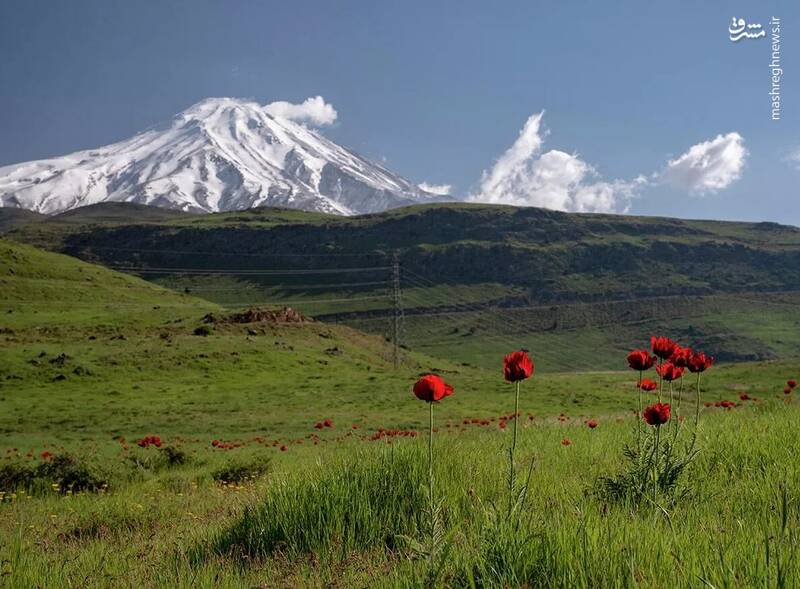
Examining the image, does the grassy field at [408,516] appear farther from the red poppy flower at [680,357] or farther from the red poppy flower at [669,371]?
the red poppy flower at [680,357]

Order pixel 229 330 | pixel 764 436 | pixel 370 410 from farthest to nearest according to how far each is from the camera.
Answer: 1. pixel 229 330
2. pixel 370 410
3. pixel 764 436

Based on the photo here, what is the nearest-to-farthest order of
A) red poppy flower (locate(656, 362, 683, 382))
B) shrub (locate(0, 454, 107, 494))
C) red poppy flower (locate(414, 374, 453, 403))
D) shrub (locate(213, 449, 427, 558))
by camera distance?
red poppy flower (locate(414, 374, 453, 403)) → shrub (locate(213, 449, 427, 558)) → red poppy flower (locate(656, 362, 683, 382)) → shrub (locate(0, 454, 107, 494))

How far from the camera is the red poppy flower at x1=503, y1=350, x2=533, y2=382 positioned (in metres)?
4.47

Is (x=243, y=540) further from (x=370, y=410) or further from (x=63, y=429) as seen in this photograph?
(x=370, y=410)

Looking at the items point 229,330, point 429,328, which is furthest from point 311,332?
point 429,328

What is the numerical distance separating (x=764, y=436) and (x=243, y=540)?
5507 millimetres

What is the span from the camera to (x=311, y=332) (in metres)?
78.8

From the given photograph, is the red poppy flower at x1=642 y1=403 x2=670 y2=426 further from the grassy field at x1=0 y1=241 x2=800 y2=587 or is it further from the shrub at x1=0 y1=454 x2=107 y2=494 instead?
the shrub at x1=0 y1=454 x2=107 y2=494

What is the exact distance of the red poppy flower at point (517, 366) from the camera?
447cm

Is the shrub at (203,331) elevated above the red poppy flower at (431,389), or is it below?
below

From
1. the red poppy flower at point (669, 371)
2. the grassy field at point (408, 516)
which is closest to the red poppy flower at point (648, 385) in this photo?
the red poppy flower at point (669, 371)

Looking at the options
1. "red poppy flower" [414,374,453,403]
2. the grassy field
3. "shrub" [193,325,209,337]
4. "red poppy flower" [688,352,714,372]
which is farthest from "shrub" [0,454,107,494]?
"shrub" [193,325,209,337]

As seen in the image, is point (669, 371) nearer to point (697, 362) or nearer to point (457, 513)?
point (697, 362)

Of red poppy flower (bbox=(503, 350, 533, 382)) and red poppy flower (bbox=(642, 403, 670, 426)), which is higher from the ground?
red poppy flower (bbox=(503, 350, 533, 382))
